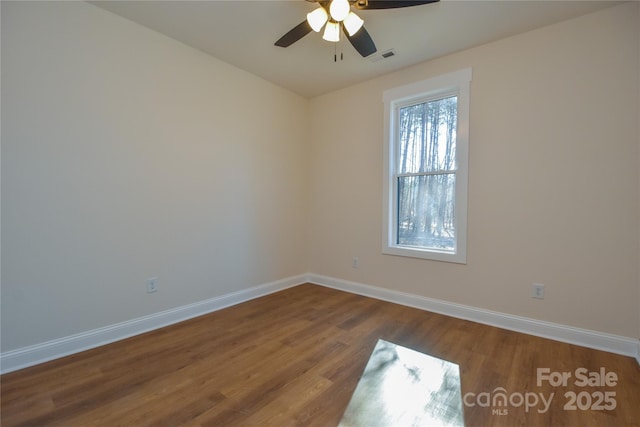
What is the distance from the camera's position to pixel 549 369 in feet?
6.40

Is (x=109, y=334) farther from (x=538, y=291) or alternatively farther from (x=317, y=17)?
(x=538, y=291)

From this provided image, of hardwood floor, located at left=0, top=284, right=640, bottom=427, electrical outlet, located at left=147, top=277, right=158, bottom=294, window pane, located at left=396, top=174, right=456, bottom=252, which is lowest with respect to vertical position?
hardwood floor, located at left=0, top=284, right=640, bottom=427

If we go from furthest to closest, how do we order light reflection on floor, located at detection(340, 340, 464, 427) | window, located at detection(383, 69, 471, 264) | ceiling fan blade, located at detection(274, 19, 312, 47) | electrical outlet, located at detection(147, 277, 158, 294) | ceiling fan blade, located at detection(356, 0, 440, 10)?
window, located at detection(383, 69, 471, 264) → electrical outlet, located at detection(147, 277, 158, 294) → ceiling fan blade, located at detection(274, 19, 312, 47) → ceiling fan blade, located at detection(356, 0, 440, 10) → light reflection on floor, located at detection(340, 340, 464, 427)

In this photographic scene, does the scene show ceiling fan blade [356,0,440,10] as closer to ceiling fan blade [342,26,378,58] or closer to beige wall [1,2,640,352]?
ceiling fan blade [342,26,378,58]

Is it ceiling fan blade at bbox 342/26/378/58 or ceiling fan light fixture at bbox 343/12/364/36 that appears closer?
ceiling fan light fixture at bbox 343/12/364/36

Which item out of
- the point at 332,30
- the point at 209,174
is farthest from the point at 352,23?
the point at 209,174

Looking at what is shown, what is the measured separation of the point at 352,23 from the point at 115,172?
2219 mm

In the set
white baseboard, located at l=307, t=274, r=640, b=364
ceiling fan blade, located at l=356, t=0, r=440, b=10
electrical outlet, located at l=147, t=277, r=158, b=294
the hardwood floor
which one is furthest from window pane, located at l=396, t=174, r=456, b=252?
electrical outlet, located at l=147, t=277, r=158, b=294

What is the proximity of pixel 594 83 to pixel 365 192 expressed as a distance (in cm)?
225

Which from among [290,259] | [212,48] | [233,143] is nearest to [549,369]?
[290,259]

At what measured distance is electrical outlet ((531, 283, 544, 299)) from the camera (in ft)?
8.13

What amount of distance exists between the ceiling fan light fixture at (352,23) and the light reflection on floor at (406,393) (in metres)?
2.40

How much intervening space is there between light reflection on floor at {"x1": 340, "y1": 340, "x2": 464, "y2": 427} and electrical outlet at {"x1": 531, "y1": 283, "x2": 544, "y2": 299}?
3.75 feet

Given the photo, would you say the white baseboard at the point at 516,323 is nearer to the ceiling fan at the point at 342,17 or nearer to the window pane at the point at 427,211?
the window pane at the point at 427,211
